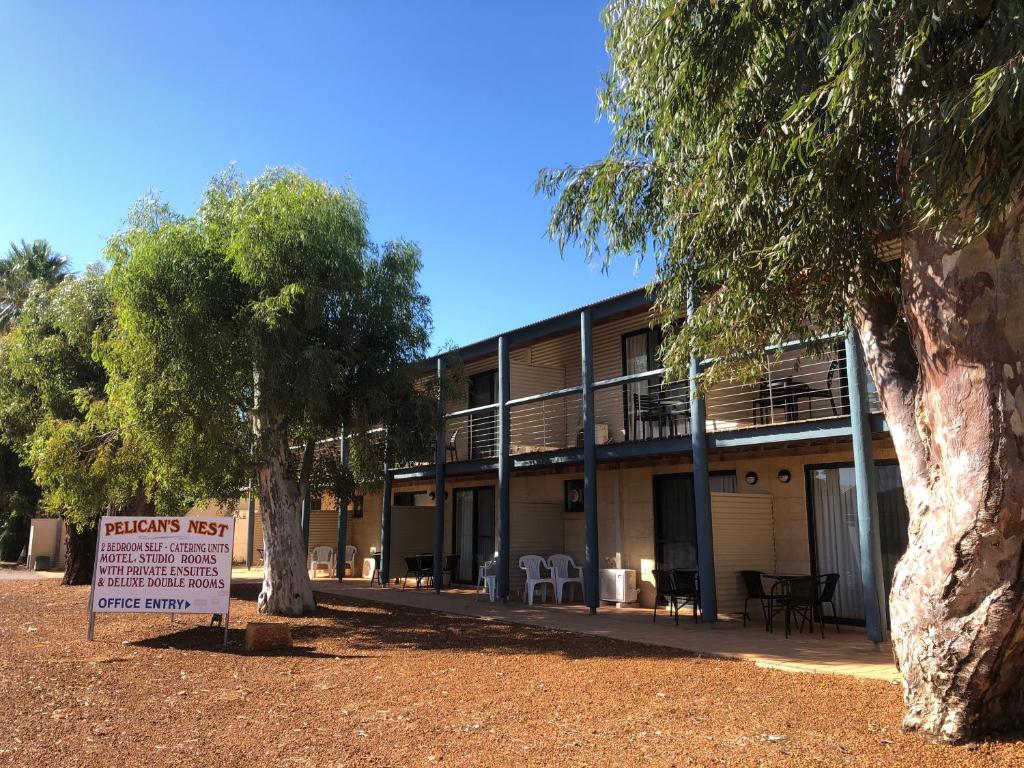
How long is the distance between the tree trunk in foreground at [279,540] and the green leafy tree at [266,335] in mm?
18

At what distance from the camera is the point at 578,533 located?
15.1m

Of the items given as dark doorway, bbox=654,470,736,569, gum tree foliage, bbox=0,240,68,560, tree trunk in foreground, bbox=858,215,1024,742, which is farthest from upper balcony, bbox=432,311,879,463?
gum tree foliage, bbox=0,240,68,560

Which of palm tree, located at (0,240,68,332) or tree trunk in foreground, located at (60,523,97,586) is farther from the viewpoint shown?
palm tree, located at (0,240,68,332)

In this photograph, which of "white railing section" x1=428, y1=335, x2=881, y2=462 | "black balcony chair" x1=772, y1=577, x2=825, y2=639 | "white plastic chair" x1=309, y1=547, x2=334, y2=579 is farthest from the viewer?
"white plastic chair" x1=309, y1=547, x2=334, y2=579

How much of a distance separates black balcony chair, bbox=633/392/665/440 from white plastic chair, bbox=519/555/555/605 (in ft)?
9.44

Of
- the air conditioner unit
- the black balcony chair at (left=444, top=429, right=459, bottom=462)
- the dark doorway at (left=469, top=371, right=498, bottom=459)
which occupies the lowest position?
the air conditioner unit

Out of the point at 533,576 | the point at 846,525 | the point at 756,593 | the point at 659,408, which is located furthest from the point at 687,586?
the point at 533,576

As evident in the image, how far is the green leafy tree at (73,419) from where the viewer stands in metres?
12.6

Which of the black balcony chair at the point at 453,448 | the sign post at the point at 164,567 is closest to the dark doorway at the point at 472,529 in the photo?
the black balcony chair at the point at 453,448

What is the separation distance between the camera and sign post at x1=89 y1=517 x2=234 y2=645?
30.5 ft

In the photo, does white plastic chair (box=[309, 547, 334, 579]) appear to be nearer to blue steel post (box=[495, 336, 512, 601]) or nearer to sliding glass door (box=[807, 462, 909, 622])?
blue steel post (box=[495, 336, 512, 601])

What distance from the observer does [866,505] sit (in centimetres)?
875

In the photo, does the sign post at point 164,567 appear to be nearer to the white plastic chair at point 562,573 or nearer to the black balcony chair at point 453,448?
the white plastic chair at point 562,573

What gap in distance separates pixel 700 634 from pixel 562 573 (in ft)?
15.8
